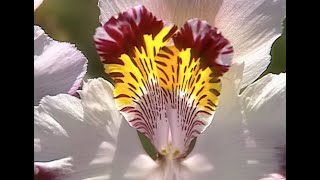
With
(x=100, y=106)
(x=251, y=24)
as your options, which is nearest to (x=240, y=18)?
(x=251, y=24)

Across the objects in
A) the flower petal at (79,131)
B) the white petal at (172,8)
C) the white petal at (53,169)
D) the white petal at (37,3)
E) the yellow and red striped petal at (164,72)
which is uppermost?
the white petal at (37,3)

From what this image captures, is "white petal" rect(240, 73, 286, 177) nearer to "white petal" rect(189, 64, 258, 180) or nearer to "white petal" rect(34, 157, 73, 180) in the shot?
"white petal" rect(189, 64, 258, 180)

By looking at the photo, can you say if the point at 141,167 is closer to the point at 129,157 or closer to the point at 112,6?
the point at 129,157

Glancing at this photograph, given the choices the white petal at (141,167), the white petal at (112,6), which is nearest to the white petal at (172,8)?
the white petal at (112,6)

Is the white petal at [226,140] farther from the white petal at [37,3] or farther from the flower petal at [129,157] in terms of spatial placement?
the white petal at [37,3]

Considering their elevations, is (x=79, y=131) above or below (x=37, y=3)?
below

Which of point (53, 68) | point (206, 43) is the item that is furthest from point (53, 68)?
point (206, 43)
